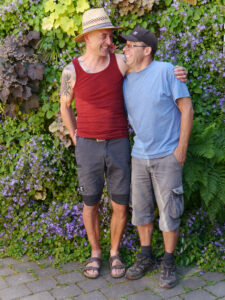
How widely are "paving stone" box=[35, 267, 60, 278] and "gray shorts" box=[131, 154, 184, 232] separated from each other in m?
0.98

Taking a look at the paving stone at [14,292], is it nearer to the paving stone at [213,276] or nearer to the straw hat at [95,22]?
the paving stone at [213,276]

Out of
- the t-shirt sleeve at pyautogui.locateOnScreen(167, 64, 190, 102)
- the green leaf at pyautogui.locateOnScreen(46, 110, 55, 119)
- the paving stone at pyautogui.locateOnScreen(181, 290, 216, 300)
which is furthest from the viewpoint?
the green leaf at pyautogui.locateOnScreen(46, 110, 55, 119)

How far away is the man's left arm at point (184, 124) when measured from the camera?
348 centimetres

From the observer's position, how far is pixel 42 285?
3.83 m

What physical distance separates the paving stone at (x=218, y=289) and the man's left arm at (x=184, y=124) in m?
1.22

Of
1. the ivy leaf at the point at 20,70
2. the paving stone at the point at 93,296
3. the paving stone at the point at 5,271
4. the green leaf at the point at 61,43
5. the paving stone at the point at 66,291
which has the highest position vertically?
the green leaf at the point at 61,43

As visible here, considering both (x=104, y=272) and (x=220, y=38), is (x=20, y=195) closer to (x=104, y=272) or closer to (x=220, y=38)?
Answer: (x=104, y=272)

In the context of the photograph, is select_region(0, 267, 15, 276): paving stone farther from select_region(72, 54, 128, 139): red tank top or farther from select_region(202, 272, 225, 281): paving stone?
select_region(202, 272, 225, 281): paving stone

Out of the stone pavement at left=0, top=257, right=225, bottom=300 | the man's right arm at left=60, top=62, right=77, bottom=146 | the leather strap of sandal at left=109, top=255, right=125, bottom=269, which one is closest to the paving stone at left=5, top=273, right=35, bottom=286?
the stone pavement at left=0, top=257, right=225, bottom=300

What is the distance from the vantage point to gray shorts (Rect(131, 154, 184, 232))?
3.61 meters

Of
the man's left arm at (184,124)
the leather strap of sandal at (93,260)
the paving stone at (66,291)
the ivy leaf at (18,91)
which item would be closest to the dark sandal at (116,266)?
the leather strap of sandal at (93,260)

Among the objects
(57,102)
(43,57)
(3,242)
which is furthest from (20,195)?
(43,57)

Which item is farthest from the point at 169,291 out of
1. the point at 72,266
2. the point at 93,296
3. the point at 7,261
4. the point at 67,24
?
the point at 67,24

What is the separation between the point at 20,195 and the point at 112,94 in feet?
6.10
